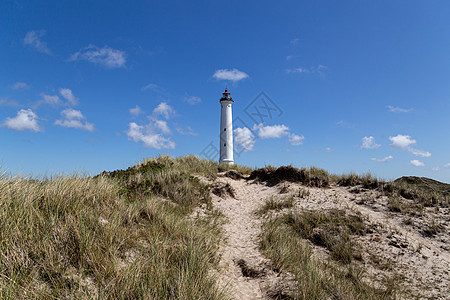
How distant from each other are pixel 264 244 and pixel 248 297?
2.52 m

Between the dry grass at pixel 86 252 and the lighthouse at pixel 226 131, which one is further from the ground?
the lighthouse at pixel 226 131

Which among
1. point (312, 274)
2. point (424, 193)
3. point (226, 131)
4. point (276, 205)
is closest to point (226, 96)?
point (226, 131)

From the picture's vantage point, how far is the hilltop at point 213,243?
3.27m

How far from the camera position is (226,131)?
1030 inches

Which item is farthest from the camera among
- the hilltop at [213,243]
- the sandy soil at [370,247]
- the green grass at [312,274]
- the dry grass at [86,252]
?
the sandy soil at [370,247]

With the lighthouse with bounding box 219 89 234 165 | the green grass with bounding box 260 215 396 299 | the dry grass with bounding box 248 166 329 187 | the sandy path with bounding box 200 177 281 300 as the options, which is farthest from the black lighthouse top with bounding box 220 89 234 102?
the green grass with bounding box 260 215 396 299

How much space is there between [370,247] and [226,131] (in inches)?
792

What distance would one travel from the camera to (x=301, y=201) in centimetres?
1138

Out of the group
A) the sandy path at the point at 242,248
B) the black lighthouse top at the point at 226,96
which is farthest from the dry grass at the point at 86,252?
the black lighthouse top at the point at 226,96

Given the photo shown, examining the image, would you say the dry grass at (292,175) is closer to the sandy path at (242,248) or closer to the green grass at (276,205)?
the sandy path at (242,248)

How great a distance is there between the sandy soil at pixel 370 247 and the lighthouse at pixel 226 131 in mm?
13429

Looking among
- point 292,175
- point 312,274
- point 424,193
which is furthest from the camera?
point 292,175

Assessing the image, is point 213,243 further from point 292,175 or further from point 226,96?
point 226,96

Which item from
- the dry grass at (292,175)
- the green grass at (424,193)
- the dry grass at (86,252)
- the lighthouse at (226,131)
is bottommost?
the dry grass at (86,252)
